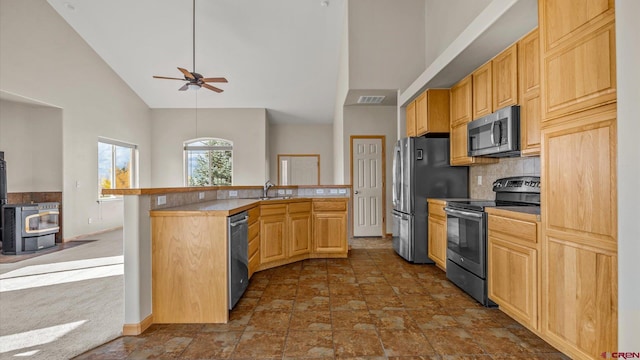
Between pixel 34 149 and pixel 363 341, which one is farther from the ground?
pixel 34 149

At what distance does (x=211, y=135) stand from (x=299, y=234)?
16.8ft

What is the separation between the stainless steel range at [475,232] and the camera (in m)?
2.58

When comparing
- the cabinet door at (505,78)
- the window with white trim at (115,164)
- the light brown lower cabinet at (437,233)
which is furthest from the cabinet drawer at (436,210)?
the window with white trim at (115,164)

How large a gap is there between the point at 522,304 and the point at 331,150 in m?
7.22

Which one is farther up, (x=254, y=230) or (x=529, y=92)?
(x=529, y=92)

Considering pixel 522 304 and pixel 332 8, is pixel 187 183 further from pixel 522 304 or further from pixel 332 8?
pixel 522 304

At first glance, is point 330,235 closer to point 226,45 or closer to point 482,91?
point 482,91

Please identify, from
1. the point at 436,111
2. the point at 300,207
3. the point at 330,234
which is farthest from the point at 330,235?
the point at 436,111

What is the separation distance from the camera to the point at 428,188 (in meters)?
3.88

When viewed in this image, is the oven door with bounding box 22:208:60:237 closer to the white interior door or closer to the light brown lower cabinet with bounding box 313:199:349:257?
the light brown lower cabinet with bounding box 313:199:349:257

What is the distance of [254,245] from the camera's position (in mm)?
3316

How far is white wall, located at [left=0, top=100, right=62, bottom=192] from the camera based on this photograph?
5117 mm

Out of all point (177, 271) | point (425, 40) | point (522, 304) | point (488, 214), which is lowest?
point (522, 304)

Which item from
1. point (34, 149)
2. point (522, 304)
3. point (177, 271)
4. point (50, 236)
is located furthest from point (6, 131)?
point (522, 304)
